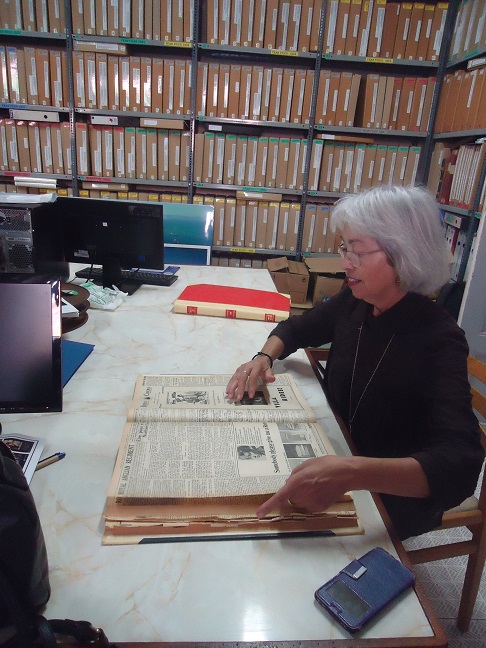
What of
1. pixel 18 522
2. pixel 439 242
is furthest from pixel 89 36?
pixel 18 522

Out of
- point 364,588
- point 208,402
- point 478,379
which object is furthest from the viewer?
point 478,379

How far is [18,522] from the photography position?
18.6 inches

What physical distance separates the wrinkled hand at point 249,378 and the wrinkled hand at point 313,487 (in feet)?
1.07

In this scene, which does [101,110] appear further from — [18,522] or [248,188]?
[18,522]

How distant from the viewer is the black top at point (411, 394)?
80 cm

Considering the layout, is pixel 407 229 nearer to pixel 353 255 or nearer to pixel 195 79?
pixel 353 255

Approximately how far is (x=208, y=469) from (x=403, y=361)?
52 centimetres

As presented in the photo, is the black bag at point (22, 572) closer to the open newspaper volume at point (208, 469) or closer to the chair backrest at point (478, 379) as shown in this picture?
the open newspaper volume at point (208, 469)

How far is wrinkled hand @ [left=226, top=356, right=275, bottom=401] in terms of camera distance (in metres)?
1.02

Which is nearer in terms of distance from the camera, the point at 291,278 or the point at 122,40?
the point at 122,40

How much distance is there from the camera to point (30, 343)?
0.77 m

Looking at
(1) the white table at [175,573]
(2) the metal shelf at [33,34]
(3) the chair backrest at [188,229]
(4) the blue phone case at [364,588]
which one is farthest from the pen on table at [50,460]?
(2) the metal shelf at [33,34]

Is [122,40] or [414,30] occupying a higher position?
[414,30]

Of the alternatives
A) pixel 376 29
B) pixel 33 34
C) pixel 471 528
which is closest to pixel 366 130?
pixel 376 29
